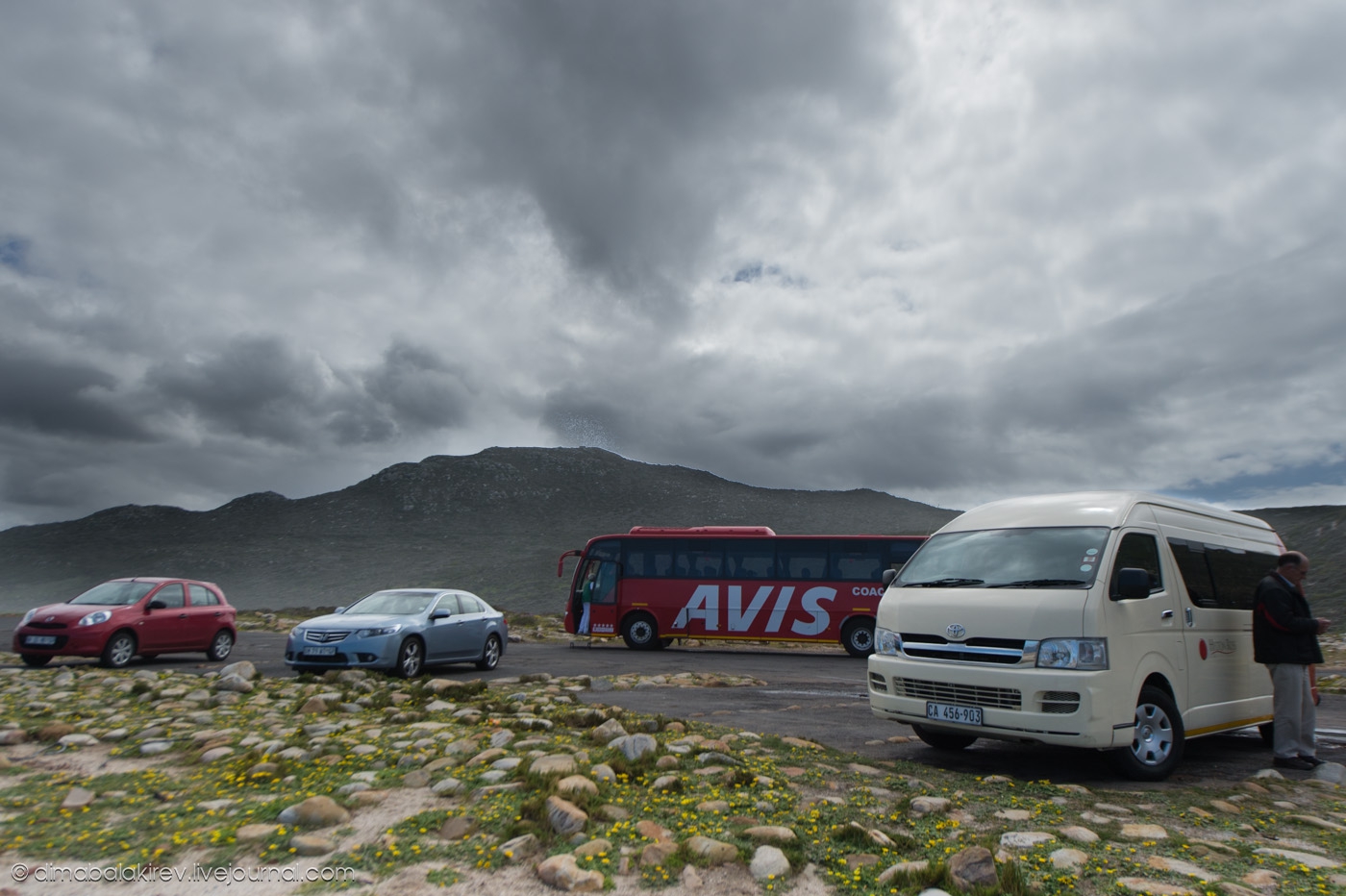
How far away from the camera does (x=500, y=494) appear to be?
472ft

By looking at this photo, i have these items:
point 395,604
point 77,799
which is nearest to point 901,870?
point 77,799

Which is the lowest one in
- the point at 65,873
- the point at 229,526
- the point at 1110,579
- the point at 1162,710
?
the point at 65,873

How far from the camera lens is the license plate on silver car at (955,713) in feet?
20.6

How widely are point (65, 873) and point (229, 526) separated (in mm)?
143436

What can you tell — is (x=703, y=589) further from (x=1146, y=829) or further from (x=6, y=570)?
(x=6, y=570)

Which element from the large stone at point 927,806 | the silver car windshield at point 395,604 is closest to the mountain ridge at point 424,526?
the silver car windshield at point 395,604

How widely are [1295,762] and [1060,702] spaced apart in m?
3.13

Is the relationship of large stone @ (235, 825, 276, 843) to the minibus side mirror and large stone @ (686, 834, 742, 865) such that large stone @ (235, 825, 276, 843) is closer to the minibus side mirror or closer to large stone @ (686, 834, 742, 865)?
large stone @ (686, 834, 742, 865)

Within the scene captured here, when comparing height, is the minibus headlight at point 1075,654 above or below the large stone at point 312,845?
A: above

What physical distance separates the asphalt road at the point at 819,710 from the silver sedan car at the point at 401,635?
60cm

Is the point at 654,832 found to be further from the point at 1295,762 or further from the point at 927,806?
the point at 1295,762

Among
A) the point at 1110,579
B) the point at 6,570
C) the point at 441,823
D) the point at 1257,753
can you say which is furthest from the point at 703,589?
the point at 6,570

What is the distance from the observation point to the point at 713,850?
4.09 meters

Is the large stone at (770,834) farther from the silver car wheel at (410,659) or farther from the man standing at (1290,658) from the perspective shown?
the silver car wheel at (410,659)
